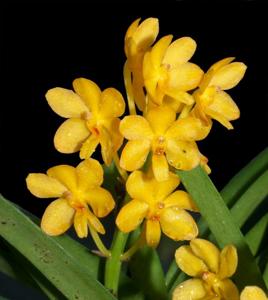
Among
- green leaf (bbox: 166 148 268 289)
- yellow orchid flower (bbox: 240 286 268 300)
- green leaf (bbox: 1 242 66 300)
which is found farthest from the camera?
green leaf (bbox: 166 148 268 289)

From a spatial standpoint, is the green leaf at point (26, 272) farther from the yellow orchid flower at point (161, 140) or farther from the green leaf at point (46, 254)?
the yellow orchid flower at point (161, 140)

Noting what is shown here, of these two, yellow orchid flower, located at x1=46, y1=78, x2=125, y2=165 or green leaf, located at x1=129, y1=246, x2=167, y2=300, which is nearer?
yellow orchid flower, located at x1=46, y1=78, x2=125, y2=165

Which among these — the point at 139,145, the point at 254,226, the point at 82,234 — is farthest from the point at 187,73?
the point at 254,226

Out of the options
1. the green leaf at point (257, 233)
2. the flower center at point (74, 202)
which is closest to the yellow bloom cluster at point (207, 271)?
the flower center at point (74, 202)

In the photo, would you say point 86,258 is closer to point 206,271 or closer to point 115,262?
point 115,262

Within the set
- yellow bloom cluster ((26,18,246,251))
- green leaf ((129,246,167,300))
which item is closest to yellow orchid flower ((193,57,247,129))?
yellow bloom cluster ((26,18,246,251))

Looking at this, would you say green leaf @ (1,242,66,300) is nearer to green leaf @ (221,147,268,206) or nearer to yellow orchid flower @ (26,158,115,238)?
yellow orchid flower @ (26,158,115,238)

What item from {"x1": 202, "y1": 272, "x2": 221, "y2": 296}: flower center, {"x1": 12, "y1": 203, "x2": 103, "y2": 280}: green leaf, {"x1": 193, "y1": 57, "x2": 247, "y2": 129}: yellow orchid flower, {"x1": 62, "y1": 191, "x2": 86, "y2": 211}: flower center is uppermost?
{"x1": 193, "y1": 57, "x2": 247, "y2": 129}: yellow orchid flower
